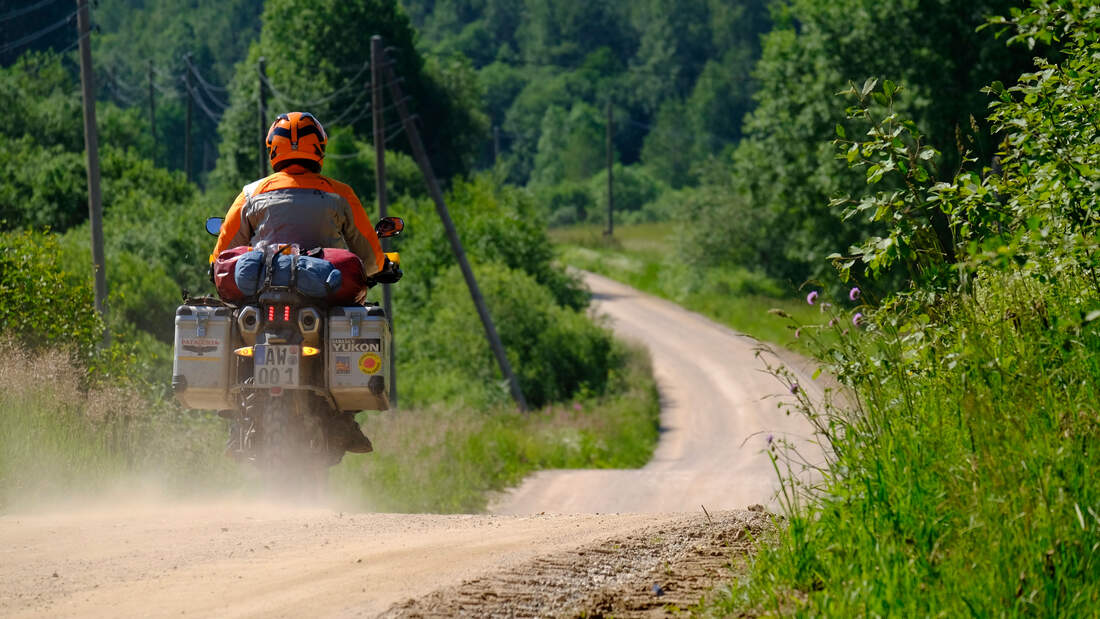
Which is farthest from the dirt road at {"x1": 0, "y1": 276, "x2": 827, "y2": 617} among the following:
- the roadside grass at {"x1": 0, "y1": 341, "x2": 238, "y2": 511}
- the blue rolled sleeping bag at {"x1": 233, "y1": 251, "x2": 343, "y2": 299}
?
the blue rolled sleeping bag at {"x1": 233, "y1": 251, "x2": 343, "y2": 299}

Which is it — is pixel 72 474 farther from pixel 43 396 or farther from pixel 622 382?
pixel 622 382

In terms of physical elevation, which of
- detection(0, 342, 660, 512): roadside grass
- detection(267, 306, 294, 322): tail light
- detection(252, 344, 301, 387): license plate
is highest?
detection(267, 306, 294, 322): tail light

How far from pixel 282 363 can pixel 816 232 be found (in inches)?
1432

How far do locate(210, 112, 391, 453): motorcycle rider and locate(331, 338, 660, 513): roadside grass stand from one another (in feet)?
11.3

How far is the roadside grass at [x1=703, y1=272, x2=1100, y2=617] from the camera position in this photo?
15.2 ft

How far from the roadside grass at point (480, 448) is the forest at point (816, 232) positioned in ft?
2.69

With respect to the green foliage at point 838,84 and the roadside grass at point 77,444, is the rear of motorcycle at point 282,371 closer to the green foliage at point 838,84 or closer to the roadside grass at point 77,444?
the roadside grass at point 77,444

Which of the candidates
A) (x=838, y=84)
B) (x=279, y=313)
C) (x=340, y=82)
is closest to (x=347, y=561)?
(x=279, y=313)

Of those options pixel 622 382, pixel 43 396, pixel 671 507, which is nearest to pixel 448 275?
pixel 622 382

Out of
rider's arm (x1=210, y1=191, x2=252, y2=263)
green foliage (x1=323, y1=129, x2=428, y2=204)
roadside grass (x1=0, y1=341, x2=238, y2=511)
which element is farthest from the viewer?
green foliage (x1=323, y1=129, x2=428, y2=204)

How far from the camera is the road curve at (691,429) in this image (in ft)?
67.2

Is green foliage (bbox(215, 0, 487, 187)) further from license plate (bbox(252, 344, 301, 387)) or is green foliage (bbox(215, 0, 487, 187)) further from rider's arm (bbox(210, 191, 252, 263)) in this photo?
license plate (bbox(252, 344, 301, 387))

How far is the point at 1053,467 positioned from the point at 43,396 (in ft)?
28.3

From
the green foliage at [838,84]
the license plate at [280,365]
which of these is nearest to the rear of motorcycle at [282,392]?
the license plate at [280,365]
